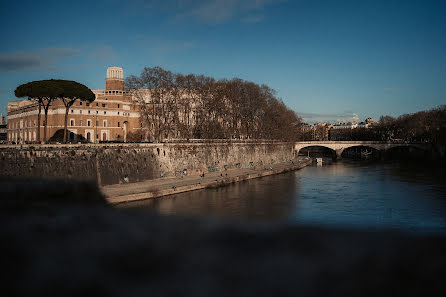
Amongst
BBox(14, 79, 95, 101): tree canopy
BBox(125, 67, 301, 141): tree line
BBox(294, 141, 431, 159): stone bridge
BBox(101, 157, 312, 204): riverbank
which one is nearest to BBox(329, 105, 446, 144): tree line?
BBox(294, 141, 431, 159): stone bridge

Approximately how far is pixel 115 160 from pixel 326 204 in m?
19.9

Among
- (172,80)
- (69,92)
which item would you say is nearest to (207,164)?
(172,80)

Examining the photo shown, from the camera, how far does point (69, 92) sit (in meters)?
40.2

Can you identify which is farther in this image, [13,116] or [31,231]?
[13,116]

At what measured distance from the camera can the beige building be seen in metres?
59.3

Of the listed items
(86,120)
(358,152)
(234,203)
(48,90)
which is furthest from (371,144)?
(48,90)

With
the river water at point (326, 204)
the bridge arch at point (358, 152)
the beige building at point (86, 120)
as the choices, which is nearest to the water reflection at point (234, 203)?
the river water at point (326, 204)

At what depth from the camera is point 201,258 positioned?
18000 mm

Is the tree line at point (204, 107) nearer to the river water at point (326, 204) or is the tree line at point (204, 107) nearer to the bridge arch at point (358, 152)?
the river water at point (326, 204)

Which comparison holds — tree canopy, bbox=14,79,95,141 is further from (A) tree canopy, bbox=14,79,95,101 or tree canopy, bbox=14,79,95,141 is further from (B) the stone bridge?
(B) the stone bridge

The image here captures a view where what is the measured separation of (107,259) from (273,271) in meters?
7.75

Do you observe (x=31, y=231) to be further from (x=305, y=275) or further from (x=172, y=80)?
(x=172, y=80)

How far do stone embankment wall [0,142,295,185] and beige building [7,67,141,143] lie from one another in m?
13.4

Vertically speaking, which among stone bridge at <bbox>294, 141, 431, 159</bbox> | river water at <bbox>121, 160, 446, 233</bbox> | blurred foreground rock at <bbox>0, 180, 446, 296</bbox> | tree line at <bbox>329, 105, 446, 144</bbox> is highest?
tree line at <bbox>329, 105, 446, 144</bbox>
